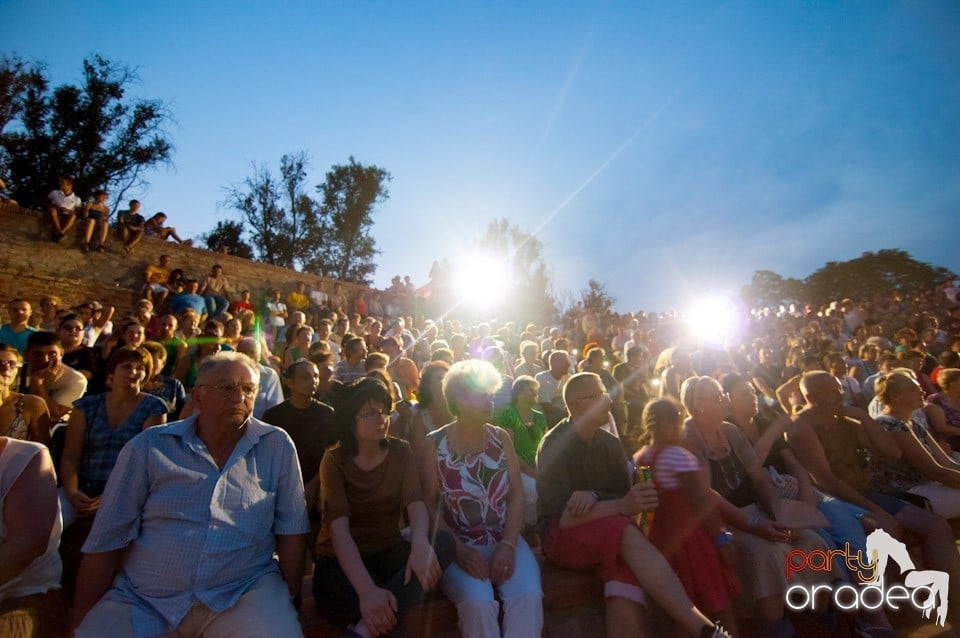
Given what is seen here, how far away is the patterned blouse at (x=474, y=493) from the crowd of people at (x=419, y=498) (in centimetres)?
1

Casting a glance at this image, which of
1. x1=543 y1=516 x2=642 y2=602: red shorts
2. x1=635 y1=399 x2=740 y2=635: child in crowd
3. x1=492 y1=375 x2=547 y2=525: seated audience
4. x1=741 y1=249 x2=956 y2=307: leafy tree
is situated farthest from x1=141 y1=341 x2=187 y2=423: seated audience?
x1=741 y1=249 x2=956 y2=307: leafy tree

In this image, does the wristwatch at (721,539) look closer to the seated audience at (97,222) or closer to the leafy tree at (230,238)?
the seated audience at (97,222)

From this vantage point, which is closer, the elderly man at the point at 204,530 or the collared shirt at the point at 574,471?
the elderly man at the point at 204,530

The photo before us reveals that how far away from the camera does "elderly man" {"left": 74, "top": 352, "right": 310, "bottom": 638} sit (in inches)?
79.0

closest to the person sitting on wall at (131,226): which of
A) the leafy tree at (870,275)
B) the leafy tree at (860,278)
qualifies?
the leafy tree at (860,278)

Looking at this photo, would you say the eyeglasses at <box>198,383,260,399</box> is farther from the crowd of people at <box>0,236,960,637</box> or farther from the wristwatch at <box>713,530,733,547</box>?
the wristwatch at <box>713,530,733,547</box>

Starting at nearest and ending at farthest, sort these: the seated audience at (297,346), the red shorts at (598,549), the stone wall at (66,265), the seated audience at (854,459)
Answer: the red shorts at (598,549)
the seated audience at (854,459)
the seated audience at (297,346)
the stone wall at (66,265)

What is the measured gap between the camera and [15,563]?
1.95 metres

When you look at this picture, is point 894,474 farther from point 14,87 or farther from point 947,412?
point 14,87

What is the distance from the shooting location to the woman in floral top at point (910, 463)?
147 inches

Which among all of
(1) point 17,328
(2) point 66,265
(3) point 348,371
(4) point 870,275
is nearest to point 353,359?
A: (3) point 348,371

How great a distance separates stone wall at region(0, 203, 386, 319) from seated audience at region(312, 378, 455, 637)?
410 inches
